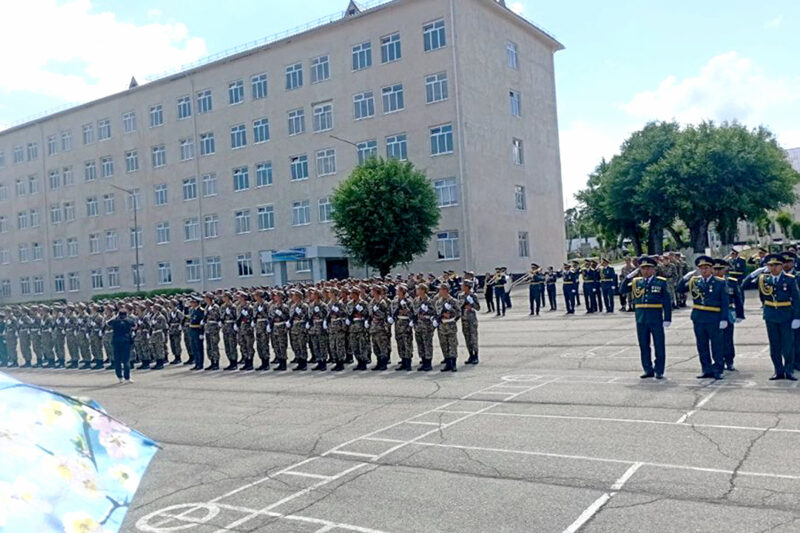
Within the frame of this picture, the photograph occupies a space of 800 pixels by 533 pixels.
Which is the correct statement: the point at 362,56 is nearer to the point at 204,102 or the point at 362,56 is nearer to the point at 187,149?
the point at 204,102

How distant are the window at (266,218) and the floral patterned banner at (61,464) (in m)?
46.9

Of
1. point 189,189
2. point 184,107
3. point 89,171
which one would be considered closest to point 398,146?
point 189,189

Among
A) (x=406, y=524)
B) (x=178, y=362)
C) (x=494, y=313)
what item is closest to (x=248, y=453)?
(x=406, y=524)

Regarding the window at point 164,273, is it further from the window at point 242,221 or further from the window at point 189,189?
the window at point 242,221

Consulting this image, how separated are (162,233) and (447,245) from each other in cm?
2504

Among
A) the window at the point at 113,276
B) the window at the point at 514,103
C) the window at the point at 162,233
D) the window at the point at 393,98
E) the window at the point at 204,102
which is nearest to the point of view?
the window at the point at 393,98

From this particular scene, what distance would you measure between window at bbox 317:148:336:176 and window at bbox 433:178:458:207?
303 inches

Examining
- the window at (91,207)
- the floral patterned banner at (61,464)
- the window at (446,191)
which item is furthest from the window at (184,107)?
the floral patterned banner at (61,464)

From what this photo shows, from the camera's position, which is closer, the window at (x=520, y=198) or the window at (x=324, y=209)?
the window at (x=324, y=209)

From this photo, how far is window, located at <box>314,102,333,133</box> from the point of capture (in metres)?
46.8

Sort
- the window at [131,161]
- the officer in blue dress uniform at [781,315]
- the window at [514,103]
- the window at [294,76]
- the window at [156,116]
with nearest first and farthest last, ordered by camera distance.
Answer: the officer in blue dress uniform at [781,315]
the window at [514,103]
the window at [294,76]
the window at [156,116]
the window at [131,161]

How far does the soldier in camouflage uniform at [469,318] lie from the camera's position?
15.8 meters

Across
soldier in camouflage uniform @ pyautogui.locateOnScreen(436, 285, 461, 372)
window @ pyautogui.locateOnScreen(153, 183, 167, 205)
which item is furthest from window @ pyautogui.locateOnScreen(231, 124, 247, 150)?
soldier in camouflage uniform @ pyautogui.locateOnScreen(436, 285, 461, 372)

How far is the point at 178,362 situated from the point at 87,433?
19597 mm
